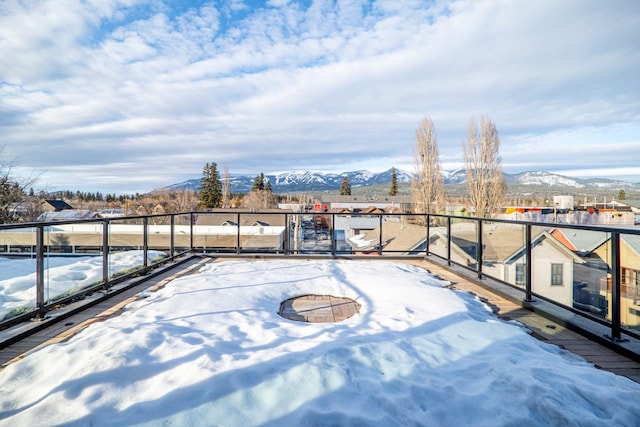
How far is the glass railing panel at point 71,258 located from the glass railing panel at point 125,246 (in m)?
0.19

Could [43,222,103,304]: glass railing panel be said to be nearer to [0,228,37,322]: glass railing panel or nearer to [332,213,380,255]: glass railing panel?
[0,228,37,322]: glass railing panel

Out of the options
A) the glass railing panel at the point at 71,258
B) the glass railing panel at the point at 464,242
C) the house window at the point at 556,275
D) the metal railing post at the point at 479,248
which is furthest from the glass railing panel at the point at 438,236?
the glass railing panel at the point at 71,258

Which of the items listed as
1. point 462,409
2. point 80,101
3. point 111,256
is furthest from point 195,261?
point 80,101

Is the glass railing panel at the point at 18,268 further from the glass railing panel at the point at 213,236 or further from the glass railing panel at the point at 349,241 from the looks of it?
the glass railing panel at the point at 349,241

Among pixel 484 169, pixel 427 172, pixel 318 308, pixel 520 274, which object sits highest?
pixel 484 169

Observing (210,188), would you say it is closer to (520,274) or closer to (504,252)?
(504,252)

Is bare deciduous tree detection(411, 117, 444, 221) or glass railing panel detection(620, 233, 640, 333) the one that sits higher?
bare deciduous tree detection(411, 117, 444, 221)

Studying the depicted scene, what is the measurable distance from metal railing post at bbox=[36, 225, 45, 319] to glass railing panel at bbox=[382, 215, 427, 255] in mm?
5085

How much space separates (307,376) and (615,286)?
7.71 feet

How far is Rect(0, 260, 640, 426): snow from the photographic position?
1.53 metres

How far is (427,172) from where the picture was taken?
23.2m

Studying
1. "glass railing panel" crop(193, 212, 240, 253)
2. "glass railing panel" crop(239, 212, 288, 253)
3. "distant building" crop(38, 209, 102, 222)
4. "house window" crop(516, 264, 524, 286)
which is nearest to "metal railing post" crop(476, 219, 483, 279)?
"house window" crop(516, 264, 524, 286)

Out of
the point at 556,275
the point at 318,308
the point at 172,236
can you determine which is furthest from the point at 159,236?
the point at 556,275

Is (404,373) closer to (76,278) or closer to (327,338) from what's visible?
(327,338)
